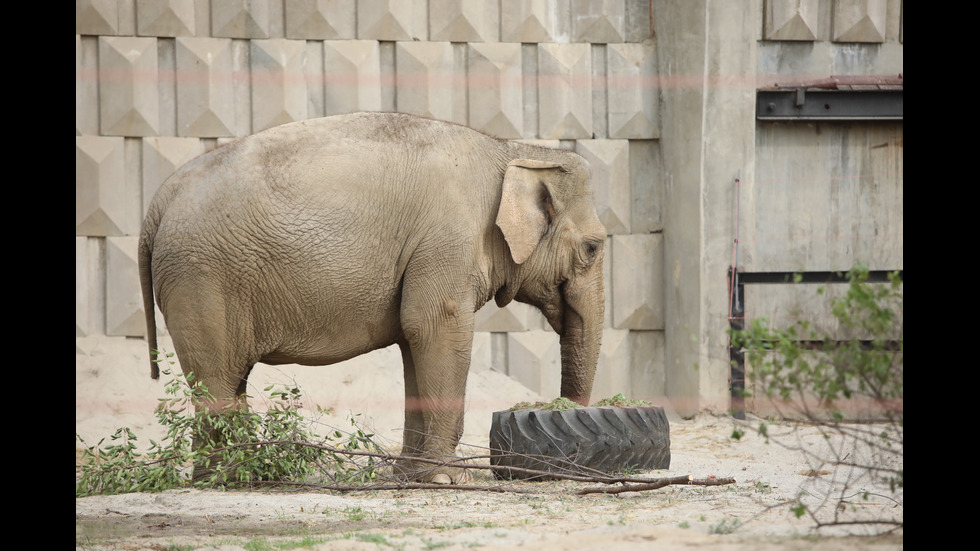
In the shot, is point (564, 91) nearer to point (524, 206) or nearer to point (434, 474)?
point (524, 206)

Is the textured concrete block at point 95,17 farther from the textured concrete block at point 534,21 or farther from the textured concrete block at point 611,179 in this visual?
the textured concrete block at point 611,179

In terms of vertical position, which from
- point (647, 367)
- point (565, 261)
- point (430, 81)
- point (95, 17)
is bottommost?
point (647, 367)

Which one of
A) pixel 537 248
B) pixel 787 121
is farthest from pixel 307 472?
pixel 787 121

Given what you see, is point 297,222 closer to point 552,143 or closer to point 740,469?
point 740,469

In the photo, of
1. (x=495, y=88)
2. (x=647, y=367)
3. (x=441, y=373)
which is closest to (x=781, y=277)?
(x=647, y=367)

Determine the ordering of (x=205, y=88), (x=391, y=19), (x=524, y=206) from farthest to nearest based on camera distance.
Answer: (x=391, y=19) → (x=205, y=88) → (x=524, y=206)

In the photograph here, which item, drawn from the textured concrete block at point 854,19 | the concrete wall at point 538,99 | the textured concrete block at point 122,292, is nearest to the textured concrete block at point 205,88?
the concrete wall at point 538,99

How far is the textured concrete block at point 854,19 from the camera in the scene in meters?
10.7

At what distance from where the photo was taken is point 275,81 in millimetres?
10289

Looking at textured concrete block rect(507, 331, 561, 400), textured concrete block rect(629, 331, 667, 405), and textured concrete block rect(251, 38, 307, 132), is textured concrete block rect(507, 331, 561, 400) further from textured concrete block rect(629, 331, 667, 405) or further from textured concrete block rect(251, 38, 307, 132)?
textured concrete block rect(251, 38, 307, 132)

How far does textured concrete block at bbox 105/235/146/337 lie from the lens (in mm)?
9938

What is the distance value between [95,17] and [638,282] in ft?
18.8

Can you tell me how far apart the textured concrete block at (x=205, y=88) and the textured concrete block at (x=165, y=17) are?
0.12 metres

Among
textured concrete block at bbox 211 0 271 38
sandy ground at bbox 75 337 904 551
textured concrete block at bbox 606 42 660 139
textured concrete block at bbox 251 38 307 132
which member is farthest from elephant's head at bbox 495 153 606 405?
textured concrete block at bbox 211 0 271 38
